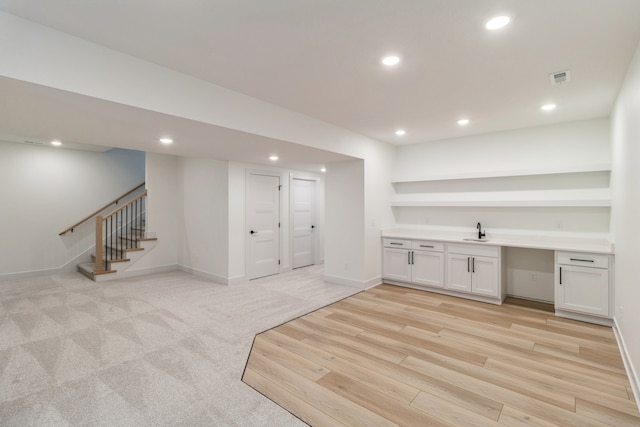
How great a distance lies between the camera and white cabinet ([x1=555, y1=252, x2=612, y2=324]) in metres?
3.57

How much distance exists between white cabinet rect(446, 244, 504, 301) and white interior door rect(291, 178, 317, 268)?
131 inches

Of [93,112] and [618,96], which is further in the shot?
[618,96]

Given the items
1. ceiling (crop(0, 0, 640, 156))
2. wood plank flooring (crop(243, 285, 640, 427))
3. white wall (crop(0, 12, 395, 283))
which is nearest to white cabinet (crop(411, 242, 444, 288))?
wood plank flooring (crop(243, 285, 640, 427))

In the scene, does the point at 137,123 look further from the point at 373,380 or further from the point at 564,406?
the point at 564,406

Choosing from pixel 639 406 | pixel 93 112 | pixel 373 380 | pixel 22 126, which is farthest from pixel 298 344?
pixel 22 126

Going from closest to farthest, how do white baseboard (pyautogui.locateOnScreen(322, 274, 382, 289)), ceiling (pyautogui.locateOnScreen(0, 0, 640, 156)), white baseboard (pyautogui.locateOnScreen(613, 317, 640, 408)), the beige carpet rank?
ceiling (pyautogui.locateOnScreen(0, 0, 640, 156)) → the beige carpet → white baseboard (pyautogui.locateOnScreen(613, 317, 640, 408)) → white baseboard (pyautogui.locateOnScreen(322, 274, 382, 289))

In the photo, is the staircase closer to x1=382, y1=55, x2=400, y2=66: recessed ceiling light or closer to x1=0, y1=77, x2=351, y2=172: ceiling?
x1=0, y1=77, x2=351, y2=172: ceiling

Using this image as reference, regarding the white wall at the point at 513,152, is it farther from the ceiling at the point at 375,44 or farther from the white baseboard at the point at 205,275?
the white baseboard at the point at 205,275

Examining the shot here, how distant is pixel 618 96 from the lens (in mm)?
3242

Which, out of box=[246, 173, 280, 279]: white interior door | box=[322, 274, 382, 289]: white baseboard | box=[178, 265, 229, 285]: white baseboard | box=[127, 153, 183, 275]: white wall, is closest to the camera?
box=[322, 274, 382, 289]: white baseboard

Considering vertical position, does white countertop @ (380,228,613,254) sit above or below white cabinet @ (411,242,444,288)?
above

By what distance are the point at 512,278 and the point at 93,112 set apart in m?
5.80

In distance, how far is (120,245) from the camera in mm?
6797

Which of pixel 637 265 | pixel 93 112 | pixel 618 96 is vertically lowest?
pixel 637 265
